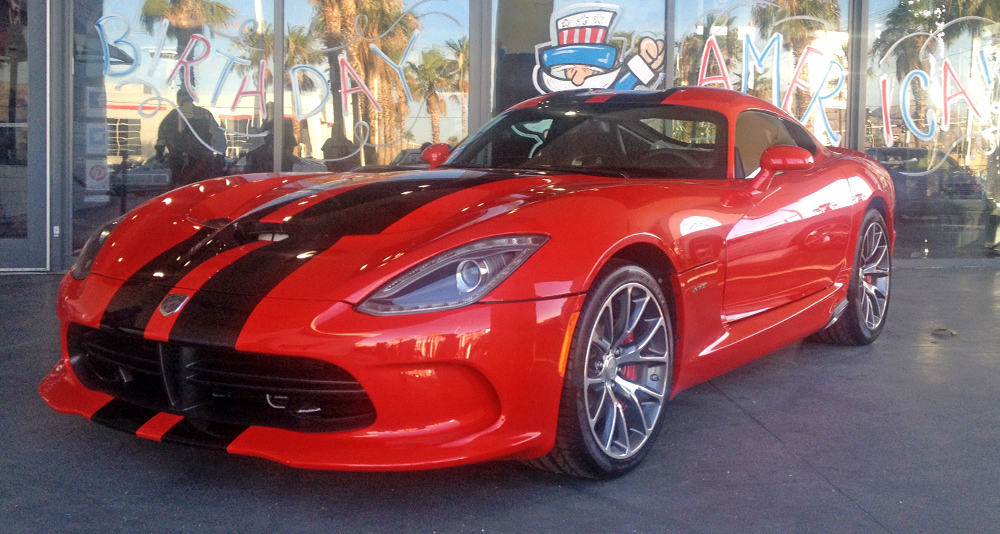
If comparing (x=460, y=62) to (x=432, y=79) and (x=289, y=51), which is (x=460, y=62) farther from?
(x=289, y=51)

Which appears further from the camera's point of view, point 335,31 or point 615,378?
point 335,31

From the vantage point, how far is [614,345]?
10.1 ft

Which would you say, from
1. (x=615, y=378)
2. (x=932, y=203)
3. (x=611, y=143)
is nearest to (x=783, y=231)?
(x=611, y=143)

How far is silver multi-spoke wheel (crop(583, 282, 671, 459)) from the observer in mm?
2994

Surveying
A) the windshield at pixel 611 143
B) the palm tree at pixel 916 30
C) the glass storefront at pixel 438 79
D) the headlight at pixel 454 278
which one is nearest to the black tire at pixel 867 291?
the windshield at pixel 611 143

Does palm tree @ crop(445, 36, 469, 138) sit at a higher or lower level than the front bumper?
higher

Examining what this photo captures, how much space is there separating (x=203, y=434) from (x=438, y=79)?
6086mm

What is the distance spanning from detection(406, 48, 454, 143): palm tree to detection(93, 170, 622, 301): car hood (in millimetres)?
4872

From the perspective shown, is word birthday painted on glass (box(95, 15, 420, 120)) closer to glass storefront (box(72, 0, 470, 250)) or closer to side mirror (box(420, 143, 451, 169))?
glass storefront (box(72, 0, 470, 250))

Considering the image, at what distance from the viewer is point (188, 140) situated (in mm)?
8102

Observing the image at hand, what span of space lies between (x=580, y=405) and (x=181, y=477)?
119cm

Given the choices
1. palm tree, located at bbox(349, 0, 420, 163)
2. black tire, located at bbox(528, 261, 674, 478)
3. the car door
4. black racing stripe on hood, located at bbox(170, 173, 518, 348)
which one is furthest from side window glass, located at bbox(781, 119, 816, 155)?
palm tree, located at bbox(349, 0, 420, 163)

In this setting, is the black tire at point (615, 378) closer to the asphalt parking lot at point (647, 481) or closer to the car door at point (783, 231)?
the asphalt parking lot at point (647, 481)

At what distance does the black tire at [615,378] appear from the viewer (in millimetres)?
2832
